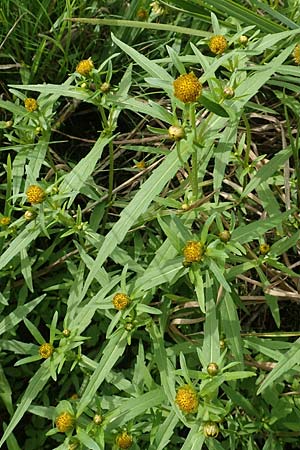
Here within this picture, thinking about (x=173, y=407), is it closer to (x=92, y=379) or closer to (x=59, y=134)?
(x=92, y=379)

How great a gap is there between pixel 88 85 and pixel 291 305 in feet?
3.43

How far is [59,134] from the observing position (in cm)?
248

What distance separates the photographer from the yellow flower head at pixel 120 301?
5.16ft

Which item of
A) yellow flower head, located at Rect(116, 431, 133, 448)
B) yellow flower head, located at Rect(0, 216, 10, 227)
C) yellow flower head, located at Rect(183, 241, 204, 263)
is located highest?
yellow flower head, located at Rect(183, 241, 204, 263)

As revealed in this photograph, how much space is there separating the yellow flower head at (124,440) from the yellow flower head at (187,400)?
8.9 inches

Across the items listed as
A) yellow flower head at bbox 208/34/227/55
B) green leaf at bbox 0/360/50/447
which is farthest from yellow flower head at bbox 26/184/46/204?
yellow flower head at bbox 208/34/227/55

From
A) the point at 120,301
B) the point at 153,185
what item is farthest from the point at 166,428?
the point at 153,185

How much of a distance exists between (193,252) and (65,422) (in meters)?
0.54

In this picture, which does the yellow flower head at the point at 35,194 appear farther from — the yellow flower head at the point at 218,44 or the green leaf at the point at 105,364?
the yellow flower head at the point at 218,44

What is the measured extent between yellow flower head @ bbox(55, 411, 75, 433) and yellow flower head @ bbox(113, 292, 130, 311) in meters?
0.30

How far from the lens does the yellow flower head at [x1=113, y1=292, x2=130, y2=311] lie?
61.9 inches

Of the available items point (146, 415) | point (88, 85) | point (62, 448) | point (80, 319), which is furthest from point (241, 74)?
point (62, 448)

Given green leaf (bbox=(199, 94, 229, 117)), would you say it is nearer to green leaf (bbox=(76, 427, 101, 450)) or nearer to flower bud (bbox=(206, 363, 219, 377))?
flower bud (bbox=(206, 363, 219, 377))

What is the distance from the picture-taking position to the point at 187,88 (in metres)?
1.32
